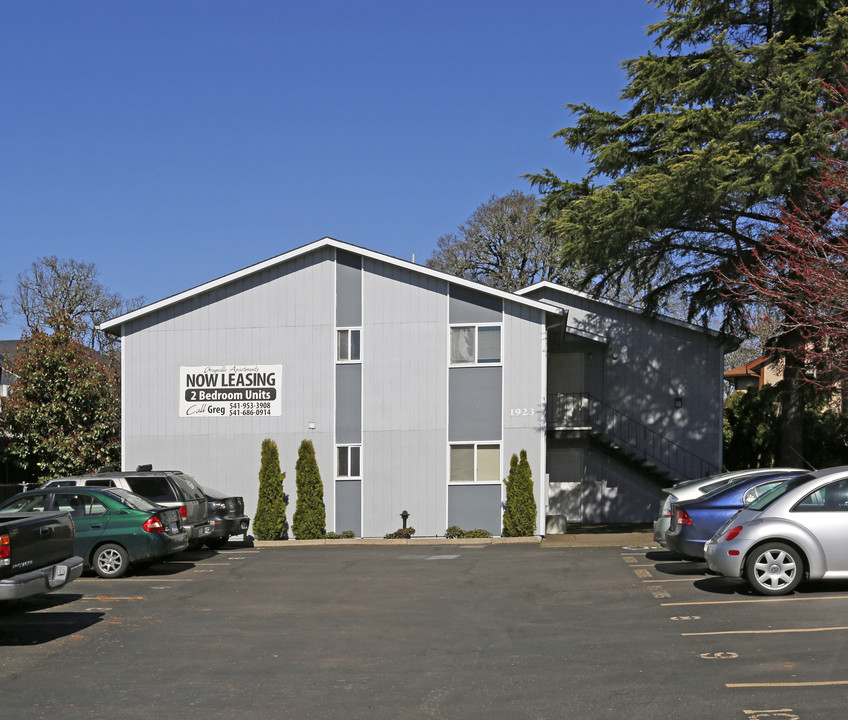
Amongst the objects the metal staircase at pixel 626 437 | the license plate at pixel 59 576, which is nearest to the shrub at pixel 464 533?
the metal staircase at pixel 626 437

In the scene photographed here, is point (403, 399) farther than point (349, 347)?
No

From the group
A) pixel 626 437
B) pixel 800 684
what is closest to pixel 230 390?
pixel 626 437

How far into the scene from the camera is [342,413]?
969 inches

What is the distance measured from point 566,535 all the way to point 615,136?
9949 mm

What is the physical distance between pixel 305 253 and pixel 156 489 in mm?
8687

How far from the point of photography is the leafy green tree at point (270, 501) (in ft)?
78.0

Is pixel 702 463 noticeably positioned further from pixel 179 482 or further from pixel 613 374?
pixel 179 482

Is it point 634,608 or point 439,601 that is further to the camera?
point 439,601

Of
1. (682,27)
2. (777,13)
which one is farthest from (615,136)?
(777,13)

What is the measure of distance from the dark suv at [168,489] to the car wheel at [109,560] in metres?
2.01

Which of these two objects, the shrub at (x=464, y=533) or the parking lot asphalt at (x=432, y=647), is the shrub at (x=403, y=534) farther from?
the parking lot asphalt at (x=432, y=647)

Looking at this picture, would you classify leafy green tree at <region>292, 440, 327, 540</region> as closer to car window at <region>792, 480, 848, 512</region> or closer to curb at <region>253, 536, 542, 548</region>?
curb at <region>253, 536, 542, 548</region>

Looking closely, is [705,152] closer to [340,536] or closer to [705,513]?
[705,513]

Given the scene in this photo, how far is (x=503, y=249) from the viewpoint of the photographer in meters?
46.9
